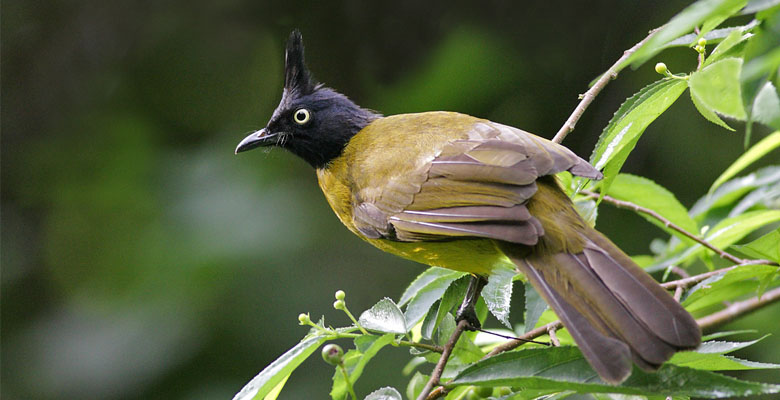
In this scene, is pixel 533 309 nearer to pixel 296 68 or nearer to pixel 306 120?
pixel 306 120

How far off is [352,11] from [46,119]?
2.64m

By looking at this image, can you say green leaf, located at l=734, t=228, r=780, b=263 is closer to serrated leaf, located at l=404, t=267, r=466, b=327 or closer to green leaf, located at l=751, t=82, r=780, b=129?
green leaf, located at l=751, t=82, r=780, b=129

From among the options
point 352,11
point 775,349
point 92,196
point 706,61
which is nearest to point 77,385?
point 92,196

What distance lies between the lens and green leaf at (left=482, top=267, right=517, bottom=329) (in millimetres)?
2234

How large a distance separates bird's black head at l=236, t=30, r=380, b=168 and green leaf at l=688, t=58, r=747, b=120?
6.20 feet

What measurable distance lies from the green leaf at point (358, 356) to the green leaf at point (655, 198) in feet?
3.95

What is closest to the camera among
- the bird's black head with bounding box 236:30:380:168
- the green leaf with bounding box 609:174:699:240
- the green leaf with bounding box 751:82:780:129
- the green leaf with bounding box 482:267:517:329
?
the green leaf with bounding box 751:82:780:129

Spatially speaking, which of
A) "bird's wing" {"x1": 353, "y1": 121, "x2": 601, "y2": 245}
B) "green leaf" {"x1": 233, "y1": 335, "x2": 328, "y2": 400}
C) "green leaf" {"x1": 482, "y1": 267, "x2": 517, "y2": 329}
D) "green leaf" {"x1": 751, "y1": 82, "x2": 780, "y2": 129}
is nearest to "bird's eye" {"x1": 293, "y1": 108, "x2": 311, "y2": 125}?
"bird's wing" {"x1": 353, "y1": 121, "x2": 601, "y2": 245}

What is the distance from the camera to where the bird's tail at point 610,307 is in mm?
1690

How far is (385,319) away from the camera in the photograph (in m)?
1.97

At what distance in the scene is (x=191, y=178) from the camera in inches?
221

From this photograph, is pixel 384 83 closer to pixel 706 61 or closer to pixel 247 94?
pixel 247 94

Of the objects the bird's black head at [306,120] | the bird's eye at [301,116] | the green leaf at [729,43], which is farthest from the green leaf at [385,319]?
the bird's eye at [301,116]

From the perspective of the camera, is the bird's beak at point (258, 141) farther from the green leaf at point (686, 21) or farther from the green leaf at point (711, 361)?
the green leaf at point (686, 21)
